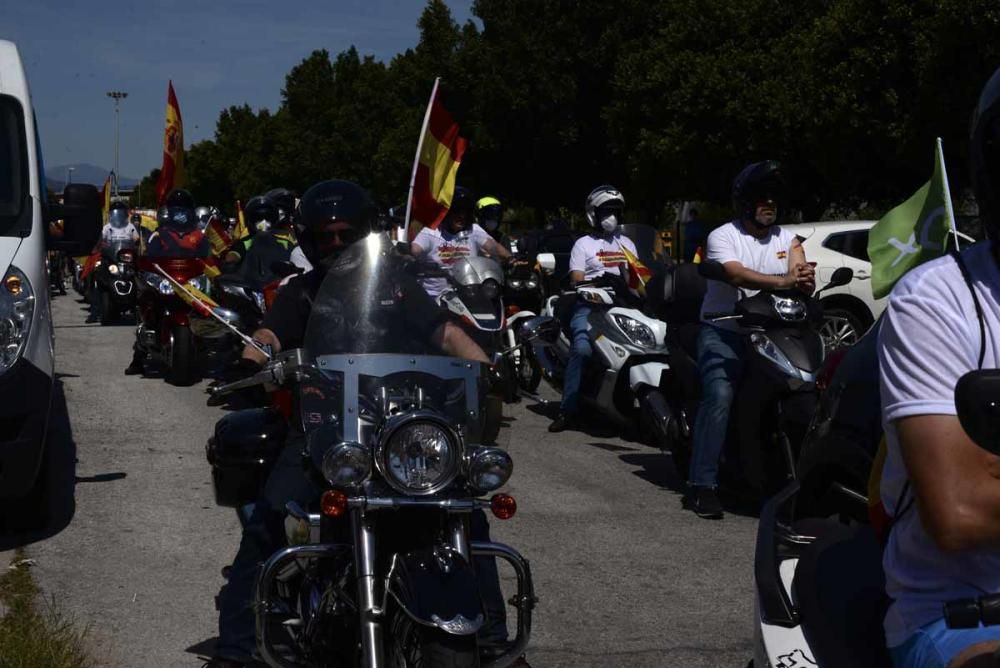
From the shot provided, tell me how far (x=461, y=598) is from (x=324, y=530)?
0.52 metres

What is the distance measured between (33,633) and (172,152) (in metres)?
13.9

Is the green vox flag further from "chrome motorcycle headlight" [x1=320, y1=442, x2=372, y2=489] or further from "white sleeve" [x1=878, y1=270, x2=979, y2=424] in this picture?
"white sleeve" [x1=878, y1=270, x2=979, y2=424]

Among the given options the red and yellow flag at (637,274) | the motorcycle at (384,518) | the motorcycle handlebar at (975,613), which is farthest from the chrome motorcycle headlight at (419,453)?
the red and yellow flag at (637,274)

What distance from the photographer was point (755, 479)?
7332 mm

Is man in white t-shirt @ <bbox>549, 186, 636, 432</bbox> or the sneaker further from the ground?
man in white t-shirt @ <bbox>549, 186, 636, 432</bbox>

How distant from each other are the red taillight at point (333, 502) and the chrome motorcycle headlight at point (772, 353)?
12.6ft

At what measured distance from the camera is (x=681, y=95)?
34.5 metres

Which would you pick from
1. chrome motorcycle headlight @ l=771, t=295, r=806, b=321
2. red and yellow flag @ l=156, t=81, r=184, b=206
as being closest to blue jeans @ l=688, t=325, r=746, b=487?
chrome motorcycle headlight @ l=771, t=295, r=806, b=321

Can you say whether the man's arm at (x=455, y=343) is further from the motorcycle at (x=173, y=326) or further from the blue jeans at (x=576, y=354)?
the motorcycle at (x=173, y=326)

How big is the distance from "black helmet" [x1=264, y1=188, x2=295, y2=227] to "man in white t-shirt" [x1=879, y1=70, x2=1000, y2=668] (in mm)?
10672

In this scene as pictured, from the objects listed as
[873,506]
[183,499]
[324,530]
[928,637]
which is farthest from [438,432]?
[183,499]

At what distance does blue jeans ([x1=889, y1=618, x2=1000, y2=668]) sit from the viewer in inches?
82.9

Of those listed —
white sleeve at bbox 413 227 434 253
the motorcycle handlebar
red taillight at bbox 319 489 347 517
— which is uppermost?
white sleeve at bbox 413 227 434 253

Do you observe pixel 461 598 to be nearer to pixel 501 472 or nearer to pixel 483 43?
pixel 501 472
